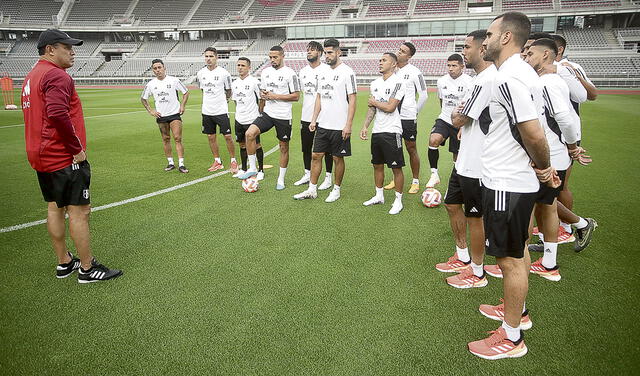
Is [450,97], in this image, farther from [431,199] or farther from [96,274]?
[96,274]

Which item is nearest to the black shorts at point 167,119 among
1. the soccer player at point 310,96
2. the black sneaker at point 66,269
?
the soccer player at point 310,96

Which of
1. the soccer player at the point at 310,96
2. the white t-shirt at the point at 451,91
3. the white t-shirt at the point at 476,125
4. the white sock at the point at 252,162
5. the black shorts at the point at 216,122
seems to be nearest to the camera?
the white t-shirt at the point at 476,125

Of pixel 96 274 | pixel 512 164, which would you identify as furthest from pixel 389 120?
pixel 96 274

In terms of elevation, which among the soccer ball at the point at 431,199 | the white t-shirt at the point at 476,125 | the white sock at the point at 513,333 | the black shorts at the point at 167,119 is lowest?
the soccer ball at the point at 431,199

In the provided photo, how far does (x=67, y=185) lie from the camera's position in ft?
12.4

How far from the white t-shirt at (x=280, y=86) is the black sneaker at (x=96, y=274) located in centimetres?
437

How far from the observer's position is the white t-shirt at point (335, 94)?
641 centimetres

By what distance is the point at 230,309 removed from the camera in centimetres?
345

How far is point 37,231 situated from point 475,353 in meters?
5.62

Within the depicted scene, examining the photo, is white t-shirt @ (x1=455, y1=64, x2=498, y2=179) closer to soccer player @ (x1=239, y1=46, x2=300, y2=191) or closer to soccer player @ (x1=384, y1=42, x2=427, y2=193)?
soccer player @ (x1=384, y1=42, x2=427, y2=193)

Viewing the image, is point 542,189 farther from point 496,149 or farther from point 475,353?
point 475,353

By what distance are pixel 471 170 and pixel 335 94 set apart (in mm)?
3495

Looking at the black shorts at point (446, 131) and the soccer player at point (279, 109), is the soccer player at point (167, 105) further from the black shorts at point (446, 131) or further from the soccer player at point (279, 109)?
the black shorts at point (446, 131)

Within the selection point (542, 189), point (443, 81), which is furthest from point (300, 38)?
point (542, 189)
